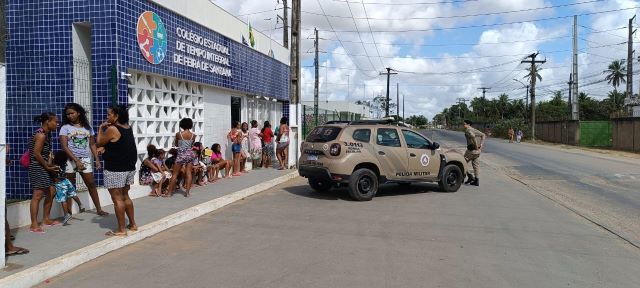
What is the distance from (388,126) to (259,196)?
127 inches

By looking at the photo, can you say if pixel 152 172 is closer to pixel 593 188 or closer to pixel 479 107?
pixel 593 188

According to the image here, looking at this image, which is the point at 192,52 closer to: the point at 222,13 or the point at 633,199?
the point at 222,13

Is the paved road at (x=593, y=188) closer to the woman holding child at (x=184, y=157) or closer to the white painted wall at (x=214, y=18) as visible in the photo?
the woman holding child at (x=184, y=157)

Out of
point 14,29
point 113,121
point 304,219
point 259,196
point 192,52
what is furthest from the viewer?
point 192,52

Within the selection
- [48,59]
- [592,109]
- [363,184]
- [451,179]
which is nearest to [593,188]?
[451,179]

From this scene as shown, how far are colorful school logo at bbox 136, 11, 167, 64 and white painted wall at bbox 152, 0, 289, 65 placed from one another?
0.48 metres

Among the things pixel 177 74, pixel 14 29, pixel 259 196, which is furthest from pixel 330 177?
pixel 14 29

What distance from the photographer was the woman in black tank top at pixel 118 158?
664 cm

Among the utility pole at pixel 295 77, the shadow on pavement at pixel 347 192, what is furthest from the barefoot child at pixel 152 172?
the utility pole at pixel 295 77

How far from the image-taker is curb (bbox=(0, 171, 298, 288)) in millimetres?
5157

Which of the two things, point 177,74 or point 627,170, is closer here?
point 177,74

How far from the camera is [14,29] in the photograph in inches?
A: 374

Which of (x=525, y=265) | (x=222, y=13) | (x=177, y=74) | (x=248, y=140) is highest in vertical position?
(x=222, y=13)

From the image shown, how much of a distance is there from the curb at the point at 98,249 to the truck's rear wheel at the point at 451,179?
16.7 ft
